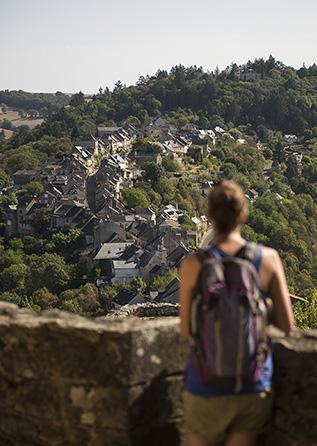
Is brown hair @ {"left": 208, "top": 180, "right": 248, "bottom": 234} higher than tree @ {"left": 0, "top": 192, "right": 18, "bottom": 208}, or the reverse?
brown hair @ {"left": 208, "top": 180, "right": 248, "bottom": 234}

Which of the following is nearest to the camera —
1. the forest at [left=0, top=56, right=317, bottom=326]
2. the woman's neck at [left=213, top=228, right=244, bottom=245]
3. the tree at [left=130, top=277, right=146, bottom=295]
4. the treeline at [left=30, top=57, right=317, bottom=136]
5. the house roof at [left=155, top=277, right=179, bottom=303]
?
the woman's neck at [left=213, top=228, right=244, bottom=245]

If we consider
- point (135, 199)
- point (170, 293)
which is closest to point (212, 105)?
point (135, 199)

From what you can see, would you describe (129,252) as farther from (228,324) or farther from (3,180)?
(228,324)

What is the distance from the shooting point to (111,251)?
60719mm

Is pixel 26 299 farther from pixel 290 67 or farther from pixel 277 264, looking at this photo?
pixel 290 67

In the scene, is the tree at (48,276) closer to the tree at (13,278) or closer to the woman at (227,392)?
the tree at (13,278)

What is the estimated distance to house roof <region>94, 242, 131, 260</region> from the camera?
195 ft

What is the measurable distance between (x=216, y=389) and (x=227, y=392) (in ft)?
0.19

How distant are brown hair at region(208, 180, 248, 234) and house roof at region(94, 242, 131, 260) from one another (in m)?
55.7

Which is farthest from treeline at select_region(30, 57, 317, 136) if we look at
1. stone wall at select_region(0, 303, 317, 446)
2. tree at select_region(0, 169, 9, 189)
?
stone wall at select_region(0, 303, 317, 446)

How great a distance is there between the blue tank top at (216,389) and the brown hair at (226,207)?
0.48 ft

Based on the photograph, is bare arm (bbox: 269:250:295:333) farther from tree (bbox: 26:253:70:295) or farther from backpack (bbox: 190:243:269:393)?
tree (bbox: 26:253:70:295)

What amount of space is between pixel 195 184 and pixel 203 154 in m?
18.3

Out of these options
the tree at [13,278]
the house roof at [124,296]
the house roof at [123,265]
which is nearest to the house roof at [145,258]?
the house roof at [123,265]
